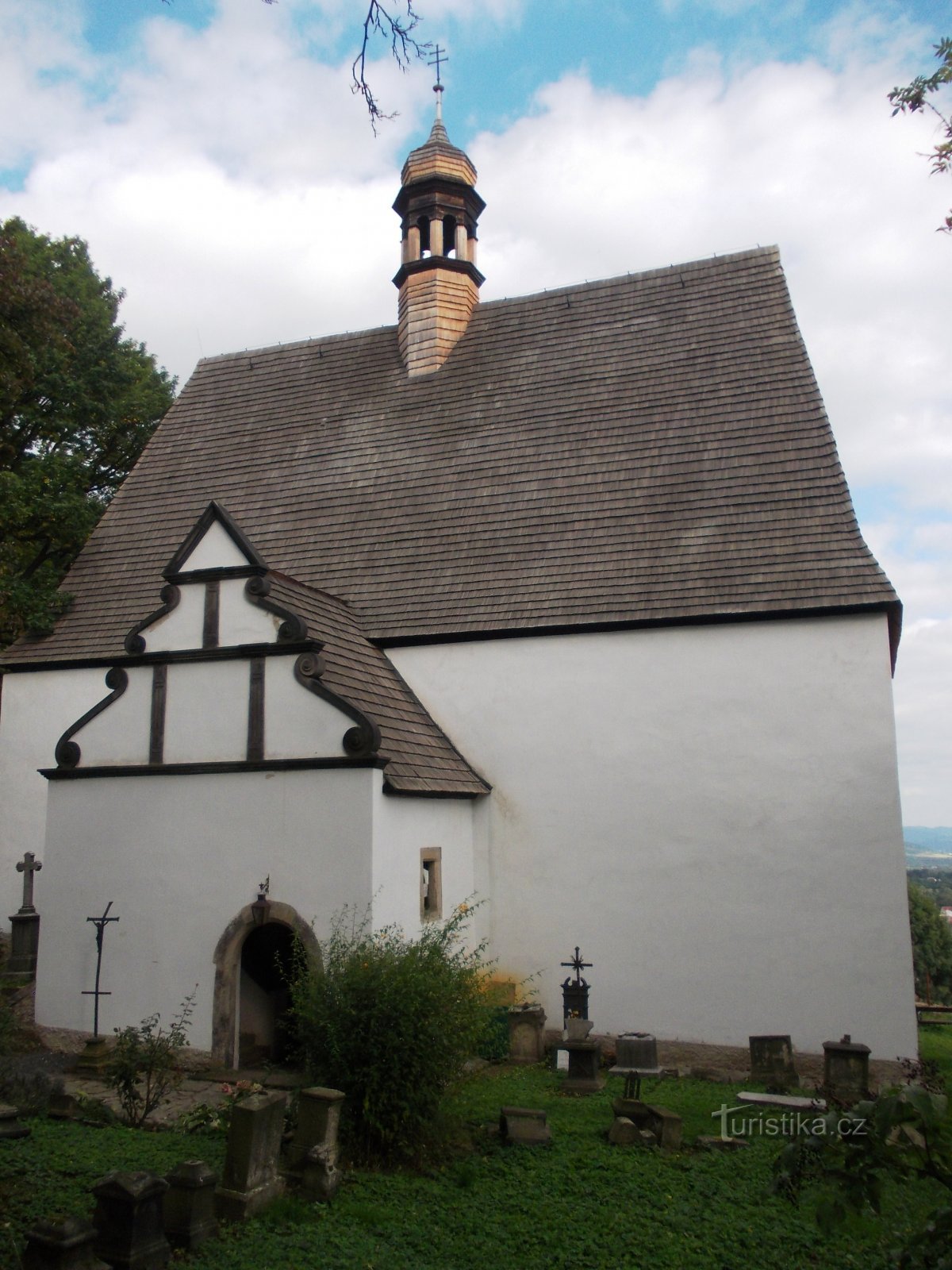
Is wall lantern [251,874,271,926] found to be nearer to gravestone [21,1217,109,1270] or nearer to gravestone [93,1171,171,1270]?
gravestone [93,1171,171,1270]

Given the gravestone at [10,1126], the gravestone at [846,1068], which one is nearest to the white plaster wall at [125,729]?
the gravestone at [10,1126]

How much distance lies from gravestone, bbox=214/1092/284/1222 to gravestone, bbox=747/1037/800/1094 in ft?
17.3

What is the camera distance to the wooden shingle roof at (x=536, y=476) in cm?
1206

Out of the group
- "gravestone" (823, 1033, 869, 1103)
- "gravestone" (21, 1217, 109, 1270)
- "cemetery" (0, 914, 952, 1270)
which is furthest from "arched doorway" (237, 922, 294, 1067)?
"gravestone" (823, 1033, 869, 1103)

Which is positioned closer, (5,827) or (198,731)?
(198,731)

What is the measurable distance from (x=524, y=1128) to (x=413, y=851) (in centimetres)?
360

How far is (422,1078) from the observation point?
283 inches

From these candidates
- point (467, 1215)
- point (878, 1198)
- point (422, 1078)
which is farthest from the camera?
point (422, 1078)

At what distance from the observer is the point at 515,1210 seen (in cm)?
628

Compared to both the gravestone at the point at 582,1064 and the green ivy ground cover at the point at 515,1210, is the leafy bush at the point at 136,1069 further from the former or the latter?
the gravestone at the point at 582,1064

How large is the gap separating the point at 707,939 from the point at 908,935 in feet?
6.86

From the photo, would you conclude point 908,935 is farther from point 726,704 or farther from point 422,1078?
point 422,1078

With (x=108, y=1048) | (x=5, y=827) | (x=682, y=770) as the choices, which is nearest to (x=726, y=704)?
(x=682, y=770)

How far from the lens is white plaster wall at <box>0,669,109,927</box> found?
14.2 m
